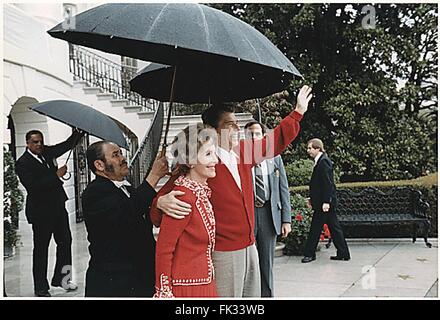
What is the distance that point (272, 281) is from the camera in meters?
2.71

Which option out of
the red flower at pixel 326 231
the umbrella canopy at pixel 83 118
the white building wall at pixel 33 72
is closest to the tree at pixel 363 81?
the red flower at pixel 326 231

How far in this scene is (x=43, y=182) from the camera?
2594mm

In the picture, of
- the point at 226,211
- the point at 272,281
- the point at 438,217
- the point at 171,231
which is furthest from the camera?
the point at 438,217

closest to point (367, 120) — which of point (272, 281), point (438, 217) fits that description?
point (438, 217)

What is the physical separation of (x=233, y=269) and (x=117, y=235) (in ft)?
1.65

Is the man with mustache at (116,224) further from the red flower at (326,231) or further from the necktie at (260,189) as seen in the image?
the red flower at (326,231)

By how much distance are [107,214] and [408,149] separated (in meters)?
1.66

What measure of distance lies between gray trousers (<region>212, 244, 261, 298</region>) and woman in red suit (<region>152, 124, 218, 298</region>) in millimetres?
64

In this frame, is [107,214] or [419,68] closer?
[107,214]

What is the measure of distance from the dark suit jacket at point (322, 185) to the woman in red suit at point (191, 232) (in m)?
0.90

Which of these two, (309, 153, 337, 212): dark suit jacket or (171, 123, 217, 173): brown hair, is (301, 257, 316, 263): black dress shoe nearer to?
(309, 153, 337, 212): dark suit jacket

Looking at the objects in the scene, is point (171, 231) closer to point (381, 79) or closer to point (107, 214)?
point (107, 214)

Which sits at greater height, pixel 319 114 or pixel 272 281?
pixel 319 114

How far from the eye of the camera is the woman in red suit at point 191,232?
1965 mm
